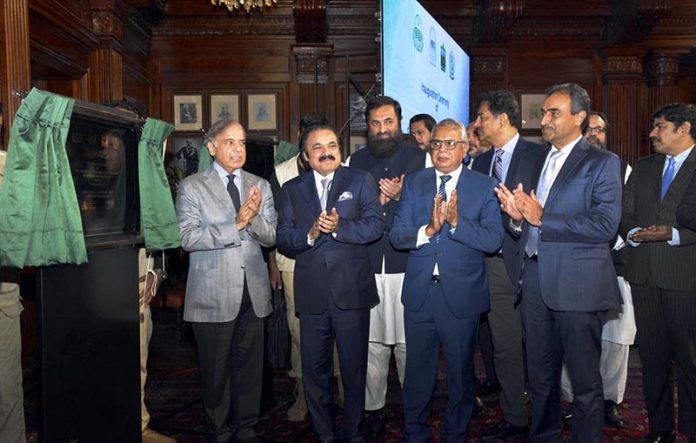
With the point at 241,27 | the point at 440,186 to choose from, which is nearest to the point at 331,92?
the point at 241,27

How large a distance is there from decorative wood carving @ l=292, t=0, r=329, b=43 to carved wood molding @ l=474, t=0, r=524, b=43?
1.75 metres

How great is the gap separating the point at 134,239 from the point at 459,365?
5.12 feet

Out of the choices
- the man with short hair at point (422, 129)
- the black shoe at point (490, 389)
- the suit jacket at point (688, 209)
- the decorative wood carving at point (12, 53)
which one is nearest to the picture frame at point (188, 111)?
the decorative wood carving at point (12, 53)

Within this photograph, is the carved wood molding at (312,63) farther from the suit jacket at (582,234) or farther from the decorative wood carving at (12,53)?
the suit jacket at (582,234)

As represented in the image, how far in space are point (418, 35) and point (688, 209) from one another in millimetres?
2656

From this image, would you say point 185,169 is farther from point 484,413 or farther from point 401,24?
point 484,413

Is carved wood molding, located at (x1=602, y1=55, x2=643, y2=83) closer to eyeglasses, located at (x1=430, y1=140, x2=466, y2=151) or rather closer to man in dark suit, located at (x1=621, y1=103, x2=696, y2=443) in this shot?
man in dark suit, located at (x1=621, y1=103, x2=696, y2=443)

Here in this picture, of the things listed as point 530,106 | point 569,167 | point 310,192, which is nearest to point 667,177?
point 569,167

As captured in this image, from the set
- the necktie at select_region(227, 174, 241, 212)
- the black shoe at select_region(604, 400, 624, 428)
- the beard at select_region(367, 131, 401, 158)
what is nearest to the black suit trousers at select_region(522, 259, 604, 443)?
the black shoe at select_region(604, 400, 624, 428)

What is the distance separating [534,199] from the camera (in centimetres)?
271

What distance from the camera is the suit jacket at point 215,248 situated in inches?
116

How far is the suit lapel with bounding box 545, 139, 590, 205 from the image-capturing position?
107 inches

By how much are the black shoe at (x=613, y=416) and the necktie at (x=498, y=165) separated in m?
1.47

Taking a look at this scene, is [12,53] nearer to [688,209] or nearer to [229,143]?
[229,143]
